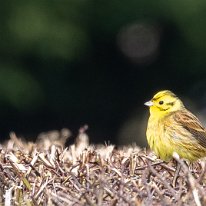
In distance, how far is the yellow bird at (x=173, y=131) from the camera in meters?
6.65

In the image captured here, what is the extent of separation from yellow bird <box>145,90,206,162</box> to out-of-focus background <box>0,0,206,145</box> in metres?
7.73

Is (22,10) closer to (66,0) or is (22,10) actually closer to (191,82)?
(66,0)

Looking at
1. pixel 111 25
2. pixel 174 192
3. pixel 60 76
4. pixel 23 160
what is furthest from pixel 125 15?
pixel 174 192

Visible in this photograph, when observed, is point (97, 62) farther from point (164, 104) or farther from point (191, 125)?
point (191, 125)

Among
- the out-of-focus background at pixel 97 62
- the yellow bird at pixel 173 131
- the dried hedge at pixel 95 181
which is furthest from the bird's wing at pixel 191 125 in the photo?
the out-of-focus background at pixel 97 62

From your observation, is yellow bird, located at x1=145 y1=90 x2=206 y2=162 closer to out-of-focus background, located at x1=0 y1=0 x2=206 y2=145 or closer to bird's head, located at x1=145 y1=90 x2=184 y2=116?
bird's head, located at x1=145 y1=90 x2=184 y2=116

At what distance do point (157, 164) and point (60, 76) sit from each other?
1163 cm

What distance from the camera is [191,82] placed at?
57.1 ft

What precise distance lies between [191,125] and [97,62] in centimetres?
995

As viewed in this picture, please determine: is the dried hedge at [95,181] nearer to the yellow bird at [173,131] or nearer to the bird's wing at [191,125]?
the yellow bird at [173,131]

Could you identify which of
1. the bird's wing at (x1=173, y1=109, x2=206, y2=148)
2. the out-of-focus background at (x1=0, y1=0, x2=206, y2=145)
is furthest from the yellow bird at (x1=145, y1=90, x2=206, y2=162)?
the out-of-focus background at (x1=0, y1=0, x2=206, y2=145)

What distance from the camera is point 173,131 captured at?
6.91 metres

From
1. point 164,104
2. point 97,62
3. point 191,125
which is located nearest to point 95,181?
point 191,125

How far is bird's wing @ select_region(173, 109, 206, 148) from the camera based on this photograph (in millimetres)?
6957
